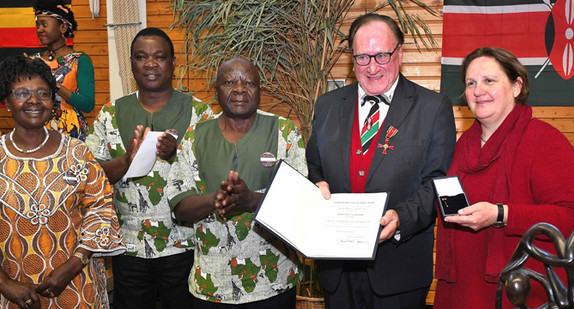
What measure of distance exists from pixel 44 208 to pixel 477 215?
5.48 feet

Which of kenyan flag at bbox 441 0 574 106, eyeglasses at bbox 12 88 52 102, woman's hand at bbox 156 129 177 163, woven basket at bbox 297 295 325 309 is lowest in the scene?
woven basket at bbox 297 295 325 309

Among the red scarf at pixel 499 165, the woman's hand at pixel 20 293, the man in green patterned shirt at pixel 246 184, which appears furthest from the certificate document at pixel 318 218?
the woman's hand at pixel 20 293

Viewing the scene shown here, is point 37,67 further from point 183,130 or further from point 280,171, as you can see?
point 280,171

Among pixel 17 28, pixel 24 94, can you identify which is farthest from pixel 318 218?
pixel 17 28

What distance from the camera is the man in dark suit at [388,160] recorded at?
6.79 feet

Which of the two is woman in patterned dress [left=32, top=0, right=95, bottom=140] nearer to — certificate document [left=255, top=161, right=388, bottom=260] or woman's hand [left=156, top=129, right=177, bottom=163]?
woman's hand [left=156, top=129, right=177, bottom=163]

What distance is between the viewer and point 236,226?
2.24 metres

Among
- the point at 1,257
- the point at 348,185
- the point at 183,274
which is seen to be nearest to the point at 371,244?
the point at 348,185

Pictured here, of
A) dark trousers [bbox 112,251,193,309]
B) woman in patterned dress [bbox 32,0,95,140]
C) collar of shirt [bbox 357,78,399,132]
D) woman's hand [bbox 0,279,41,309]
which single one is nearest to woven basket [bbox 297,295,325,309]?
dark trousers [bbox 112,251,193,309]

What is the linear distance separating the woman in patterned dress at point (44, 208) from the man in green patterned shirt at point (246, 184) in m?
0.36

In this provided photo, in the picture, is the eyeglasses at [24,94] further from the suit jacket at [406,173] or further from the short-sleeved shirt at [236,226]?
the suit jacket at [406,173]

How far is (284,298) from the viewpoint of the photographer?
231cm

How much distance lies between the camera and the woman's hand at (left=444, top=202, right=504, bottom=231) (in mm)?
1832

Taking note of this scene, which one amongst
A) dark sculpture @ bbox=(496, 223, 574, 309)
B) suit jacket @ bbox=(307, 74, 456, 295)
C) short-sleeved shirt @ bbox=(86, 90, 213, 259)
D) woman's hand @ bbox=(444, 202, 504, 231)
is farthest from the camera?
short-sleeved shirt @ bbox=(86, 90, 213, 259)
